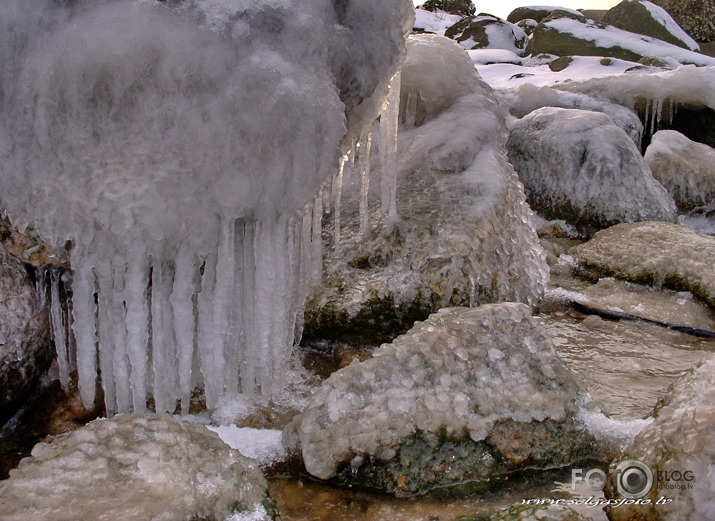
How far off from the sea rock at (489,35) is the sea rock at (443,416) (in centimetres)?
1383

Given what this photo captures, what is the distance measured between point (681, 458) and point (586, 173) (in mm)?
4690

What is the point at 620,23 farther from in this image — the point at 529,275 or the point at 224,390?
the point at 224,390

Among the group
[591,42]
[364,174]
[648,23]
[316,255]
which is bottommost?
[316,255]

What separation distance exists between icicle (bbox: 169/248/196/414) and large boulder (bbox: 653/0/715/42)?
17.3 m

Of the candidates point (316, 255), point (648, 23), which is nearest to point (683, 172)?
point (316, 255)

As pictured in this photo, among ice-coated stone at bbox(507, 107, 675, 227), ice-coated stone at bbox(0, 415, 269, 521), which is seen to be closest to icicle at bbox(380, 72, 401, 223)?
ice-coated stone at bbox(0, 415, 269, 521)

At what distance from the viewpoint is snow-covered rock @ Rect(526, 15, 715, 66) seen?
39.3ft

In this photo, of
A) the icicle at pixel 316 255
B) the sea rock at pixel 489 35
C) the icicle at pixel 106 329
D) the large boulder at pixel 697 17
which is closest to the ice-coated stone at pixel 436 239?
the icicle at pixel 316 255

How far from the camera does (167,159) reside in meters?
2.13

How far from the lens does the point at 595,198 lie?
18.6ft

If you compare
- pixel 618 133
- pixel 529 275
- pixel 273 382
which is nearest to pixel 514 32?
pixel 618 133

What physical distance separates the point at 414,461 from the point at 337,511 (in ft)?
0.92

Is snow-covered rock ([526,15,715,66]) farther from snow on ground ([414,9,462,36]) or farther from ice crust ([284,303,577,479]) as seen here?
ice crust ([284,303,577,479])

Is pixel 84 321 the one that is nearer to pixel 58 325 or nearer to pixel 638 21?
pixel 58 325
